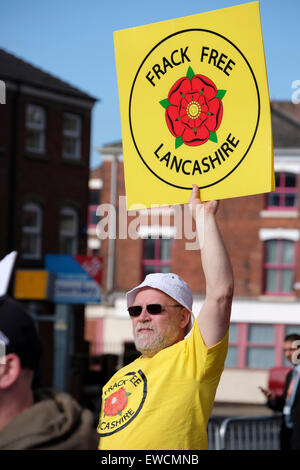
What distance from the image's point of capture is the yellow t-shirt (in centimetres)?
336

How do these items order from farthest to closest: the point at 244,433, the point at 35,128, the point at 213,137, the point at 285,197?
the point at 285,197, the point at 35,128, the point at 244,433, the point at 213,137

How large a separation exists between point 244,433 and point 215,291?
7.82m

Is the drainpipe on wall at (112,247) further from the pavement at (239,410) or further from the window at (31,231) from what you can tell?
the window at (31,231)

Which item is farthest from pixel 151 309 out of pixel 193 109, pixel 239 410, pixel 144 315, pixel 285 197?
pixel 285 197

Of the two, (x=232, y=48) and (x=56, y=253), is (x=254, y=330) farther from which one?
(x=232, y=48)

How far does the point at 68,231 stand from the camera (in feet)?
103

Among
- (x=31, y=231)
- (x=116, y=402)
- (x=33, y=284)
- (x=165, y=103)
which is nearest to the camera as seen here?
(x=116, y=402)

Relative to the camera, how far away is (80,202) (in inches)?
1252

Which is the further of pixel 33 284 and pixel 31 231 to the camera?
pixel 31 231

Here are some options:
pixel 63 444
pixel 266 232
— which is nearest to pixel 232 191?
pixel 63 444

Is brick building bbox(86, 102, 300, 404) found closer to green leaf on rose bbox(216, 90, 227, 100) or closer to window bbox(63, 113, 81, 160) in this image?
window bbox(63, 113, 81, 160)

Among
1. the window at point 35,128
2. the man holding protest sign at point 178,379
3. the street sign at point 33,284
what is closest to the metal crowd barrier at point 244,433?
the man holding protest sign at point 178,379

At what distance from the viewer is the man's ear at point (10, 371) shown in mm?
2338

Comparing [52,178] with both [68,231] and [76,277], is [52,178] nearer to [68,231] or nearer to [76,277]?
[68,231]
